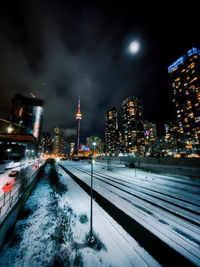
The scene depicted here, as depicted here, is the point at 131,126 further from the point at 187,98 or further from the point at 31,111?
the point at 31,111

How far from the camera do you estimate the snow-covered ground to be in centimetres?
344

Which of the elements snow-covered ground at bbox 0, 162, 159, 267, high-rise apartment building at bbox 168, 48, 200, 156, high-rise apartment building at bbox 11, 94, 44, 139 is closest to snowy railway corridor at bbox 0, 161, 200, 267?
snow-covered ground at bbox 0, 162, 159, 267

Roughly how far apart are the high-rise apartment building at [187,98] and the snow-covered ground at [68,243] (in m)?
99.5

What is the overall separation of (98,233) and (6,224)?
4215mm

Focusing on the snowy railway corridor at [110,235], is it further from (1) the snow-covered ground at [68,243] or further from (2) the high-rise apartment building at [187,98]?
(2) the high-rise apartment building at [187,98]

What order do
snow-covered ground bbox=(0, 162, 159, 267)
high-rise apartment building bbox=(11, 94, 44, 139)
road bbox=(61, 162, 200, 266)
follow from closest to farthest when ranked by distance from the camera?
snow-covered ground bbox=(0, 162, 159, 267) → road bbox=(61, 162, 200, 266) → high-rise apartment building bbox=(11, 94, 44, 139)

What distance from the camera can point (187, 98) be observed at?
9394cm

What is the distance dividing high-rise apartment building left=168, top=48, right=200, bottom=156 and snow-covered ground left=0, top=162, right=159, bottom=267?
99.5 m

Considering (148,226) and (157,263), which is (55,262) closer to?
(157,263)

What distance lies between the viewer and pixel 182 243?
389 cm

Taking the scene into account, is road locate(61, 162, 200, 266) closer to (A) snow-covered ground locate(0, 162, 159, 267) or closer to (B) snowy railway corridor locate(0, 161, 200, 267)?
(B) snowy railway corridor locate(0, 161, 200, 267)

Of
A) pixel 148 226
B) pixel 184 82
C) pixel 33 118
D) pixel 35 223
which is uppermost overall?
pixel 184 82

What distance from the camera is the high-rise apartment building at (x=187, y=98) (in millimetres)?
84750

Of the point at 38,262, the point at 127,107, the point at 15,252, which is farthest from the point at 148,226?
the point at 127,107
